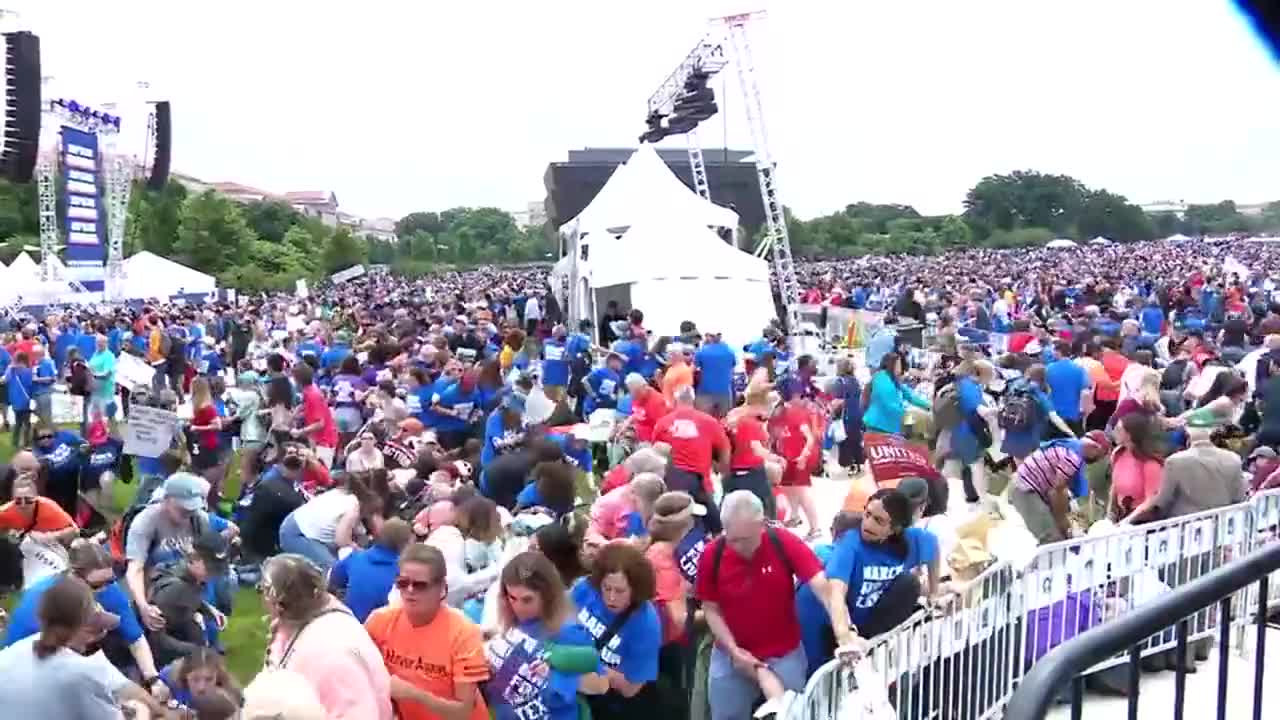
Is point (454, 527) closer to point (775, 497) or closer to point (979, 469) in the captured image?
point (775, 497)

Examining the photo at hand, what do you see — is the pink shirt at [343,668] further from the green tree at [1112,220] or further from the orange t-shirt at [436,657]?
the green tree at [1112,220]

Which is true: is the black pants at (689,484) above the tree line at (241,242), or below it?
below

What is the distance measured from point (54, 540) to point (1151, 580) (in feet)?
17.6

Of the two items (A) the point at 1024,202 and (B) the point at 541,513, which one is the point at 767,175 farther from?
(A) the point at 1024,202

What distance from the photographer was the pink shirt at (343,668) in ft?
11.5

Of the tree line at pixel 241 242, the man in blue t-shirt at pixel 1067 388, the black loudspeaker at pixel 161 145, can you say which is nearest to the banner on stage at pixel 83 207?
the black loudspeaker at pixel 161 145

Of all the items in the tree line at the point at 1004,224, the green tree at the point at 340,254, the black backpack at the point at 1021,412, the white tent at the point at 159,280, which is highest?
the tree line at the point at 1004,224

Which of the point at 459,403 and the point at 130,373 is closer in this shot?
the point at 459,403

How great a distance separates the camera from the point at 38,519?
630cm

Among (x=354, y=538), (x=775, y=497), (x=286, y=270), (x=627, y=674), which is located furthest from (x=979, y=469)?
(x=286, y=270)

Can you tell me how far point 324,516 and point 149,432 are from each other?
2898 mm

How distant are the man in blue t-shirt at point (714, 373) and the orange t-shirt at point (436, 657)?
808cm

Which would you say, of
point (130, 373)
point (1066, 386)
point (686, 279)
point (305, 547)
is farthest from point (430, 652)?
point (686, 279)

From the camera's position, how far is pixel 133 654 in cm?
489
